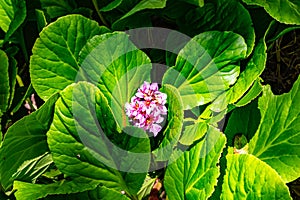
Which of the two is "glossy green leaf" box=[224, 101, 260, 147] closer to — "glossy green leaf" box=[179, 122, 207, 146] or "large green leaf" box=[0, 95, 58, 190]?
"glossy green leaf" box=[179, 122, 207, 146]

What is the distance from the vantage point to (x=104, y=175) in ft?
3.11

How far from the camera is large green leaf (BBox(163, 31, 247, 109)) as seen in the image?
37.6 inches

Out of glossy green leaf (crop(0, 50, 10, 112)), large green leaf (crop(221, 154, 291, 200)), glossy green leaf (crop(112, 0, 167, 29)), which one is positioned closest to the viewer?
large green leaf (crop(221, 154, 291, 200))

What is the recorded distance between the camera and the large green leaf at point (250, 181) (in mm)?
812

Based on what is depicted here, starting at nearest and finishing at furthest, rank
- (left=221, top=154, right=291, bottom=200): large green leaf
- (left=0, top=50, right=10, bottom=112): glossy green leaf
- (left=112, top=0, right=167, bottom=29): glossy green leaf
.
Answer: (left=221, top=154, right=291, bottom=200): large green leaf
(left=112, top=0, right=167, bottom=29): glossy green leaf
(left=0, top=50, right=10, bottom=112): glossy green leaf

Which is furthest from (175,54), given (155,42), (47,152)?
(47,152)

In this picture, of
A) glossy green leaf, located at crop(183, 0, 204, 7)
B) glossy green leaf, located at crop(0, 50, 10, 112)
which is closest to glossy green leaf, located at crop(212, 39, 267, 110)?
glossy green leaf, located at crop(183, 0, 204, 7)

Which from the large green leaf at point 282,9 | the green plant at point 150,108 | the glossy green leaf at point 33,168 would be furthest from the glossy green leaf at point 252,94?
the glossy green leaf at point 33,168

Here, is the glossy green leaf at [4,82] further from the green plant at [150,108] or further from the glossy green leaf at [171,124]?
the glossy green leaf at [171,124]

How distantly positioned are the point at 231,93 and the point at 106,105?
21 cm

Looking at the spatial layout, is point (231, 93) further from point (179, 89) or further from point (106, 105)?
point (106, 105)

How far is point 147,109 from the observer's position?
3.02 feet

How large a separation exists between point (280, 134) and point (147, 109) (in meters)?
0.21

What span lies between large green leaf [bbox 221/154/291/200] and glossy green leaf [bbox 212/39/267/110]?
114mm
